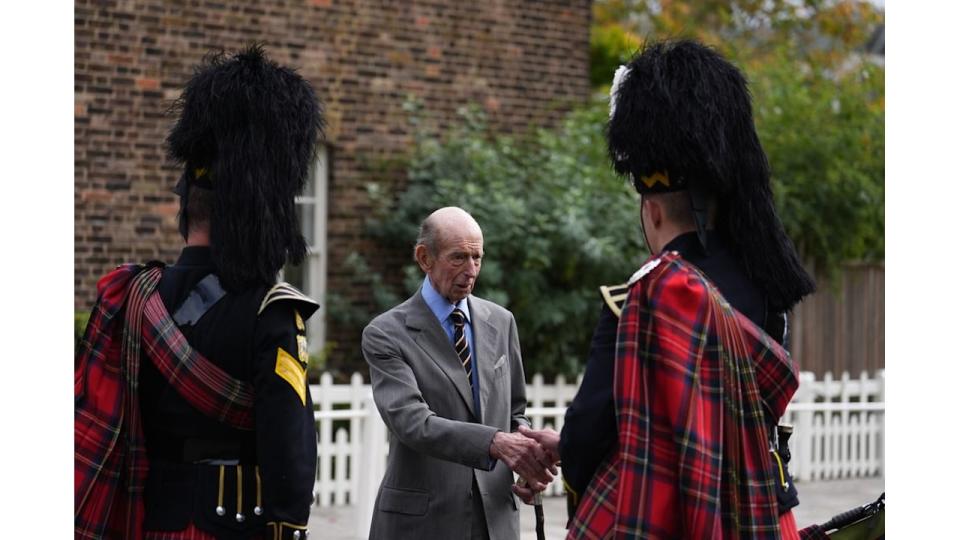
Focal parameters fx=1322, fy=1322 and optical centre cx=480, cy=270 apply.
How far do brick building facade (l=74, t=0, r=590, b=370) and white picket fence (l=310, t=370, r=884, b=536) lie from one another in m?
1.93

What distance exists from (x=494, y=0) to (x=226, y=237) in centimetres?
927

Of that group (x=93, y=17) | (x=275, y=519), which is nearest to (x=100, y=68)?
(x=93, y=17)

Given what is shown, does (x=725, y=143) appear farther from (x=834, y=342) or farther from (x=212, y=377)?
(x=834, y=342)

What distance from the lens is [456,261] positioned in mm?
4797

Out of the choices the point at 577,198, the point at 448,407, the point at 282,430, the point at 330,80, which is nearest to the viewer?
the point at 282,430

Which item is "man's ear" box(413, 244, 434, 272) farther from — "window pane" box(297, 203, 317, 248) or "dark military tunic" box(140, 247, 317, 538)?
"window pane" box(297, 203, 317, 248)

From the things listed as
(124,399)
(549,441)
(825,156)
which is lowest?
(549,441)

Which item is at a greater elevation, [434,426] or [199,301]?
[199,301]

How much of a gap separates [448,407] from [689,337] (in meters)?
1.43

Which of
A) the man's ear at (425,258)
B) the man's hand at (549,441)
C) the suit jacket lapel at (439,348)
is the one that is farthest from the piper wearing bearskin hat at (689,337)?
the man's ear at (425,258)

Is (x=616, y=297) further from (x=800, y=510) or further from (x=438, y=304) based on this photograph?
(x=800, y=510)

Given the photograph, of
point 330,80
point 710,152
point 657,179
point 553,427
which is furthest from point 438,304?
point 330,80

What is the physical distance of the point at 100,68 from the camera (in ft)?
35.6

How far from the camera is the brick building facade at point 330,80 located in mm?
10859
